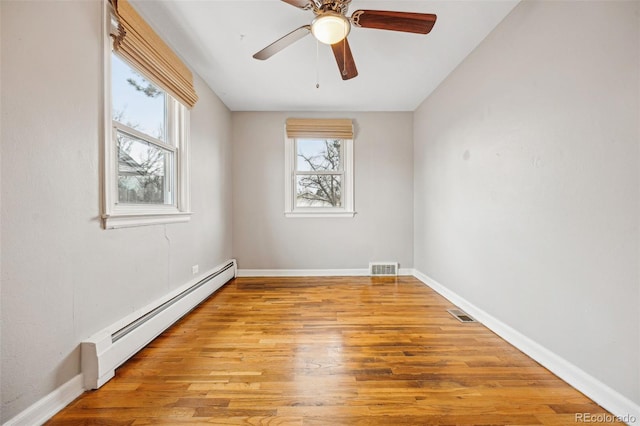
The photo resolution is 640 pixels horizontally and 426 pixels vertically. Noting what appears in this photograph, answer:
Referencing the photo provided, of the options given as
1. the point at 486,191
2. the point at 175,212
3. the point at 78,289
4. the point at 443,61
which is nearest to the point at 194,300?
the point at 175,212

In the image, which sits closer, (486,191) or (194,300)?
(486,191)

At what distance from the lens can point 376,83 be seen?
2.97 m

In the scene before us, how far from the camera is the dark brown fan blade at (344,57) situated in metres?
1.86

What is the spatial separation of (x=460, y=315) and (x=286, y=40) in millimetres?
2685

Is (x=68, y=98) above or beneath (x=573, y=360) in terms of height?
above

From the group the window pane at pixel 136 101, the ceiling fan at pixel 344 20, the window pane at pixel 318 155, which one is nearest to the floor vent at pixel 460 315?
the ceiling fan at pixel 344 20

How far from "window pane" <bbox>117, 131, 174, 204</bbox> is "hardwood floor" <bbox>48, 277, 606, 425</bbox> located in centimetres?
110

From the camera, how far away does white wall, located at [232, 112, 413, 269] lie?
385 centimetres

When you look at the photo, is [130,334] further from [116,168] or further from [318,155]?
[318,155]

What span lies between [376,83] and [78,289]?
3.12 m

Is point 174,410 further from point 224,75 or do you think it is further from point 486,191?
point 224,75

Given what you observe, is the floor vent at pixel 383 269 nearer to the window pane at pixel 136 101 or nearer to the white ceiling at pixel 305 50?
the white ceiling at pixel 305 50

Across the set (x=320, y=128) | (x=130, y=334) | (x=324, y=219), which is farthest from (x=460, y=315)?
(x=320, y=128)

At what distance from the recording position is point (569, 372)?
147 cm
